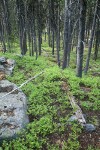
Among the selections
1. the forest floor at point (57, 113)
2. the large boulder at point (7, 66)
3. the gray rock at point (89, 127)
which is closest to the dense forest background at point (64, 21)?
the forest floor at point (57, 113)

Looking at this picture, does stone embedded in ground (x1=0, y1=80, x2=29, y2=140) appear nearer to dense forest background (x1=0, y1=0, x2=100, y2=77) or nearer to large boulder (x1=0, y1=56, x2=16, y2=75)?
large boulder (x1=0, y1=56, x2=16, y2=75)

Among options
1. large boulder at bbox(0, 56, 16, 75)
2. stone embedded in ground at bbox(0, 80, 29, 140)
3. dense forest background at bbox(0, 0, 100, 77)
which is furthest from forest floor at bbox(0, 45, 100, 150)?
dense forest background at bbox(0, 0, 100, 77)

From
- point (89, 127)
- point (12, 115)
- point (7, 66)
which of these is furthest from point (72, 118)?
point (7, 66)

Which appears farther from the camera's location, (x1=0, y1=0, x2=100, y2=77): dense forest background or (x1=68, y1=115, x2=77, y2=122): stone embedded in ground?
(x1=0, y1=0, x2=100, y2=77): dense forest background

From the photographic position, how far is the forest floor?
7129 millimetres

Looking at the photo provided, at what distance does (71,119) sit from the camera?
8.41 m

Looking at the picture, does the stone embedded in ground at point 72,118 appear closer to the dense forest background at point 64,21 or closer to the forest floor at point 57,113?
the forest floor at point 57,113

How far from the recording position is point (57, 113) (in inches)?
357

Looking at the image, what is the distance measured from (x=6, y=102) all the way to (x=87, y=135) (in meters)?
3.97

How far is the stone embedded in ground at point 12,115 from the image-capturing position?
7.22 meters

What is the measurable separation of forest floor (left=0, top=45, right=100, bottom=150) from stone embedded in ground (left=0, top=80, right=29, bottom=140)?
275 mm

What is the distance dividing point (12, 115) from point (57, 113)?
217 cm

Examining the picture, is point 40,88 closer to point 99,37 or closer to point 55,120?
point 55,120

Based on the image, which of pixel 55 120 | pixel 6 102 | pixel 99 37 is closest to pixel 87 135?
pixel 55 120
